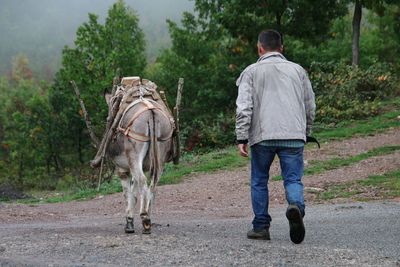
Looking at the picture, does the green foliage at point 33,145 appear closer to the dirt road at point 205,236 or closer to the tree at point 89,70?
the tree at point 89,70

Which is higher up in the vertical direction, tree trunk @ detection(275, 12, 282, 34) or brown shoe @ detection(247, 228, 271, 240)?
tree trunk @ detection(275, 12, 282, 34)

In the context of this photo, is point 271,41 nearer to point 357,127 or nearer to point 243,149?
point 243,149

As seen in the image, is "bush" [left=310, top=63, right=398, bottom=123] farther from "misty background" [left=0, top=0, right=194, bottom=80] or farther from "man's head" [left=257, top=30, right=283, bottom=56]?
"misty background" [left=0, top=0, right=194, bottom=80]

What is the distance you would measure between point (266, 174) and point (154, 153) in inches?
59.2

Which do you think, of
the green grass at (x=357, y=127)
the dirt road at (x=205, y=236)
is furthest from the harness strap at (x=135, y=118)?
the green grass at (x=357, y=127)

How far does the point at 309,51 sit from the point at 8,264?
3026 cm

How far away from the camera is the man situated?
21.7 feet

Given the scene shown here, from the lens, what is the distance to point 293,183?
662cm

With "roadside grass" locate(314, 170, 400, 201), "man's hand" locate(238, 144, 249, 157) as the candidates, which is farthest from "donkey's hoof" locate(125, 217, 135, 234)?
"roadside grass" locate(314, 170, 400, 201)

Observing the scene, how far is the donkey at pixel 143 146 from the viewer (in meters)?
7.54

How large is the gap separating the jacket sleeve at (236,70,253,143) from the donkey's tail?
1.38 metres

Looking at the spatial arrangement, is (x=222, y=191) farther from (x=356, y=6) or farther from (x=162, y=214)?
(x=356, y=6)

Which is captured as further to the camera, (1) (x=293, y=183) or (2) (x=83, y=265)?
(1) (x=293, y=183)

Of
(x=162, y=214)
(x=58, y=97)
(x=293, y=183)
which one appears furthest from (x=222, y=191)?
(x=58, y=97)
